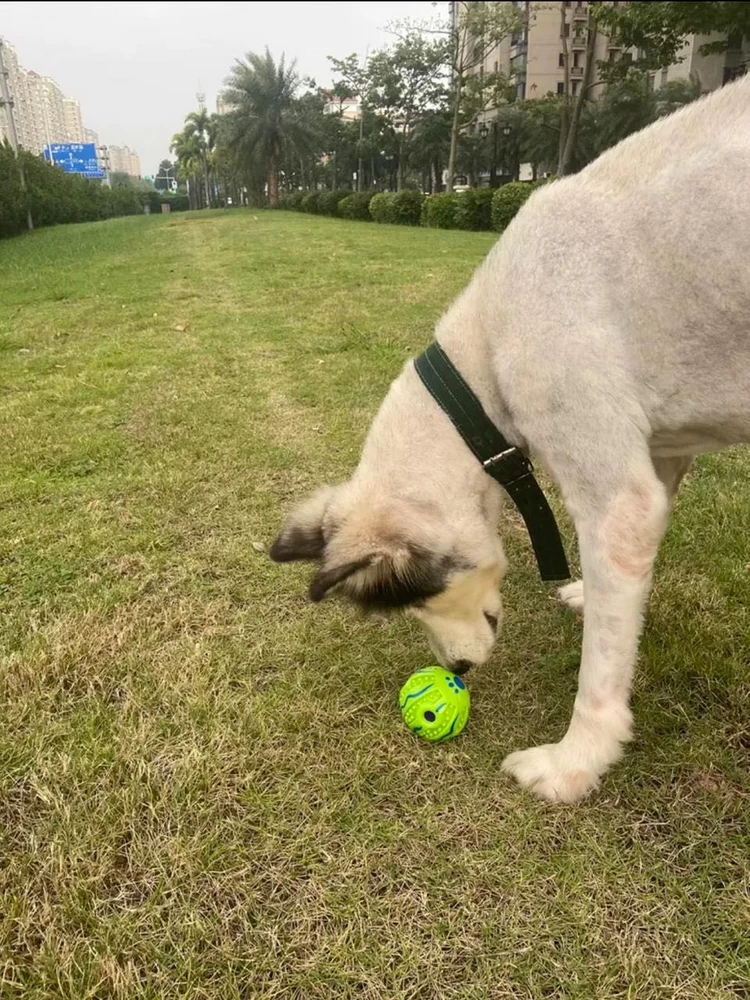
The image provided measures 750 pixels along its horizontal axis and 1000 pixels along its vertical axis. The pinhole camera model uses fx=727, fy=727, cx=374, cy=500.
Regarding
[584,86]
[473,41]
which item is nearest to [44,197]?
[584,86]

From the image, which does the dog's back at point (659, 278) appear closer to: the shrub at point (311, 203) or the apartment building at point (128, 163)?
the shrub at point (311, 203)

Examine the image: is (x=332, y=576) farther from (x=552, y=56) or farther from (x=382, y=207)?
(x=552, y=56)

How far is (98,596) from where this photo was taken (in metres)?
3.53

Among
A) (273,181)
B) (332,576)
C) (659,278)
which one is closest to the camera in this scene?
(659,278)

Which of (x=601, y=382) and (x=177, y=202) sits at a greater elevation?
(x=177, y=202)

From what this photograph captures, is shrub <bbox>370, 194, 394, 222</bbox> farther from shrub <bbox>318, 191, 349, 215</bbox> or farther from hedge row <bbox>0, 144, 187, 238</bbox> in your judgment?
hedge row <bbox>0, 144, 187, 238</bbox>

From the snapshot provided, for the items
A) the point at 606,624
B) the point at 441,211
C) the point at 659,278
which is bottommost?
the point at 606,624

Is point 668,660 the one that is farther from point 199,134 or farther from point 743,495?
point 199,134

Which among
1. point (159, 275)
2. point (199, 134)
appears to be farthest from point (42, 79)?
point (199, 134)

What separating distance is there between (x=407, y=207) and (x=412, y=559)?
1415 inches

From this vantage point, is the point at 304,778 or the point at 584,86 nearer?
the point at 304,778

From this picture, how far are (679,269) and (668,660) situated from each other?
1.62 m

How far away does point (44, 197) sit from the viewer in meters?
35.8

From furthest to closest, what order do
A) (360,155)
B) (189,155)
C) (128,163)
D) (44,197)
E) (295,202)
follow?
1. (128,163)
2. (189,155)
3. (360,155)
4. (295,202)
5. (44,197)
